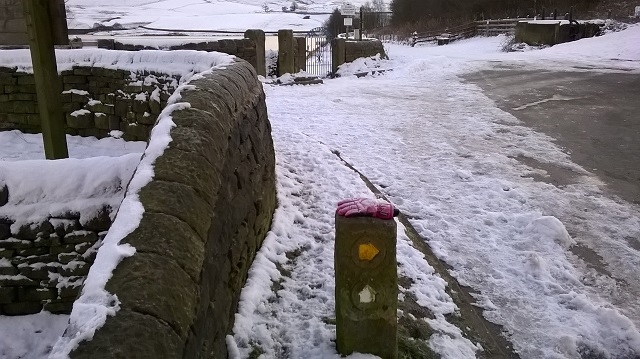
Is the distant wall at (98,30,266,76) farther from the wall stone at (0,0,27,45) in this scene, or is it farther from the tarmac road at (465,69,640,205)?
the tarmac road at (465,69,640,205)

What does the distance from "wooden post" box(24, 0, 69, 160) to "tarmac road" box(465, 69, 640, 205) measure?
526 cm

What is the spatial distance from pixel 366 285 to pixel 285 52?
13185mm

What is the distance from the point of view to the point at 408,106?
34.6 ft

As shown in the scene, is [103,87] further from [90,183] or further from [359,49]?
[359,49]

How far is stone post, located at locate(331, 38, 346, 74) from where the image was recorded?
16.7 metres

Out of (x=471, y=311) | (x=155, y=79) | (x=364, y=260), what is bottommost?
(x=471, y=311)

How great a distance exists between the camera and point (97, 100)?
291 inches

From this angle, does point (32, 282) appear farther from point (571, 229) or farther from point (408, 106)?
point (408, 106)

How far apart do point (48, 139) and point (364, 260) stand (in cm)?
380

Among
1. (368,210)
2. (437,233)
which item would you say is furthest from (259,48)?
(368,210)

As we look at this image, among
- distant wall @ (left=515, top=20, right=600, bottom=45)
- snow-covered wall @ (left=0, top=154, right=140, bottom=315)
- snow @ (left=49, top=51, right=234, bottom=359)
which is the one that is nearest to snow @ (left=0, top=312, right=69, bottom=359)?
snow-covered wall @ (left=0, top=154, right=140, bottom=315)

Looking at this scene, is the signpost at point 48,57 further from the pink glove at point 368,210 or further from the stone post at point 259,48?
the stone post at point 259,48

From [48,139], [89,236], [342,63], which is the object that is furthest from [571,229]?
[342,63]

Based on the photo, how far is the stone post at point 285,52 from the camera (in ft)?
49.8
